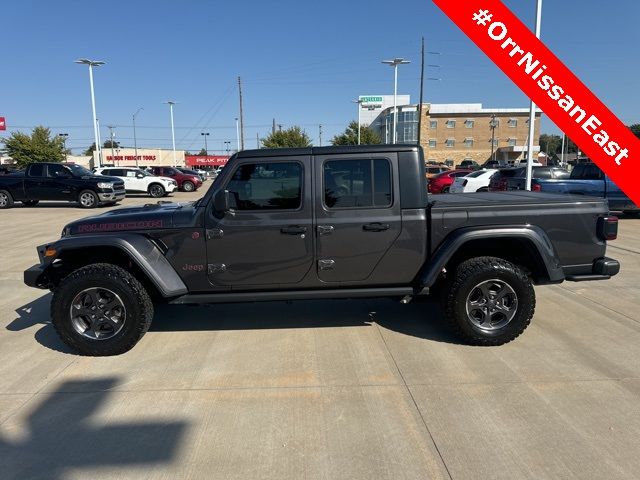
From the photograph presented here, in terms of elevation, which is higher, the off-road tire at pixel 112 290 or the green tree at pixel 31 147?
the green tree at pixel 31 147

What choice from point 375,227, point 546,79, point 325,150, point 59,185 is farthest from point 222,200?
point 59,185

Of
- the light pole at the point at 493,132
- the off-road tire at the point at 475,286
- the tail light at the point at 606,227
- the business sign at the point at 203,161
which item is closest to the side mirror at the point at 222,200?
the off-road tire at the point at 475,286

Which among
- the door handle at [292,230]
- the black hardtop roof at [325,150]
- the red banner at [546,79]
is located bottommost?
the door handle at [292,230]

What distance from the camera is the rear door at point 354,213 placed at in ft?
13.0

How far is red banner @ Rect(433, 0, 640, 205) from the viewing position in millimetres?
6527

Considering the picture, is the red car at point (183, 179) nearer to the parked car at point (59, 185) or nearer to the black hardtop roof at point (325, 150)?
the parked car at point (59, 185)

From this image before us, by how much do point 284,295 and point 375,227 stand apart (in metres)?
1.06

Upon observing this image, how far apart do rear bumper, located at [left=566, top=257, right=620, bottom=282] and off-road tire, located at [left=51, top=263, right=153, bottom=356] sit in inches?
159

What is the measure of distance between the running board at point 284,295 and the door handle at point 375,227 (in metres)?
0.58

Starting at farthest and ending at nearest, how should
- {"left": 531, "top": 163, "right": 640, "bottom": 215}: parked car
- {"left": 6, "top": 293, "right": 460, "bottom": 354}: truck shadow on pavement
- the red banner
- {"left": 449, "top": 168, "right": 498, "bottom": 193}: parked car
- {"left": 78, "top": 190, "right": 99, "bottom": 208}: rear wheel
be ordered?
{"left": 78, "top": 190, "right": 99, "bottom": 208}: rear wheel, {"left": 449, "top": 168, "right": 498, "bottom": 193}: parked car, {"left": 531, "top": 163, "right": 640, "bottom": 215}: parked car, the red banner, {"left": 6, "top": 293, "right": 460, "bottom": 354}: truck shadow on pavement

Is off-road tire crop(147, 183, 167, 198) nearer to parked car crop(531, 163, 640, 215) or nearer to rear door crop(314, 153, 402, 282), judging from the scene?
parked car crop(531, 163, 640, 215)

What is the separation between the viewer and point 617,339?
4176mm

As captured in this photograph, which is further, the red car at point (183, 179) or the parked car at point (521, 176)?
the red car at point (183, 179)

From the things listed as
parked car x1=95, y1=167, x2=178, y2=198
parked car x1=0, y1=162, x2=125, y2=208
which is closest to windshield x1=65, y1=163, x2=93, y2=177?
parked car x1=0, y1=162, x2=125, y2=208
